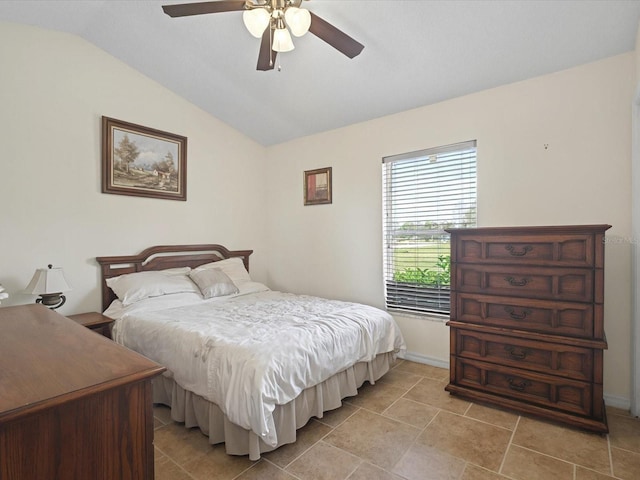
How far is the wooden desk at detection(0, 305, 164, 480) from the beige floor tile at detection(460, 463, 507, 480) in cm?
154

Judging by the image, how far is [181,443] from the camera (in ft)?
6.59

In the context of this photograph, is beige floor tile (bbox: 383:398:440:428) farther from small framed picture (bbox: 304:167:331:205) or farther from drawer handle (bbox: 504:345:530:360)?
small framed picture (bbox: 304:167:331:205)

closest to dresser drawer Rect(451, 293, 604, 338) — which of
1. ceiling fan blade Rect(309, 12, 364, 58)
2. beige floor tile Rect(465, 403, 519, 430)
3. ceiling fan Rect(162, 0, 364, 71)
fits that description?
beige floor tile Rect(465, 403, 519, 430)

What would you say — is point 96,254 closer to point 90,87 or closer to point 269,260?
point 90,87

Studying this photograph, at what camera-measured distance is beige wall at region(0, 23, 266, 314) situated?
2.61m

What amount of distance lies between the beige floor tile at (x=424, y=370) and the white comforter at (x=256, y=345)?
1.27 ft

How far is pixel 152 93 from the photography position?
3.42 meters

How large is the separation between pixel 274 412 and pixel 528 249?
1920mm

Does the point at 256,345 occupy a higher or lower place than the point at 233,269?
lower

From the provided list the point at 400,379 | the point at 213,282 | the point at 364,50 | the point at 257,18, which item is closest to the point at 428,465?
the point at 400,379

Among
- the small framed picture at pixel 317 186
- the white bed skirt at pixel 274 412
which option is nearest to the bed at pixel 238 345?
the white bed skirt at pixel 274 412

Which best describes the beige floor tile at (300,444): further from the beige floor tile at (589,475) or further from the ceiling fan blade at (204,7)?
the ceiling fan blade at (204,7)

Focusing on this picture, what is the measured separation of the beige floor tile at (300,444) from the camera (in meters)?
1.85

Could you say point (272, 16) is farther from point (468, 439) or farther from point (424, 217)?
point (468, 439)
